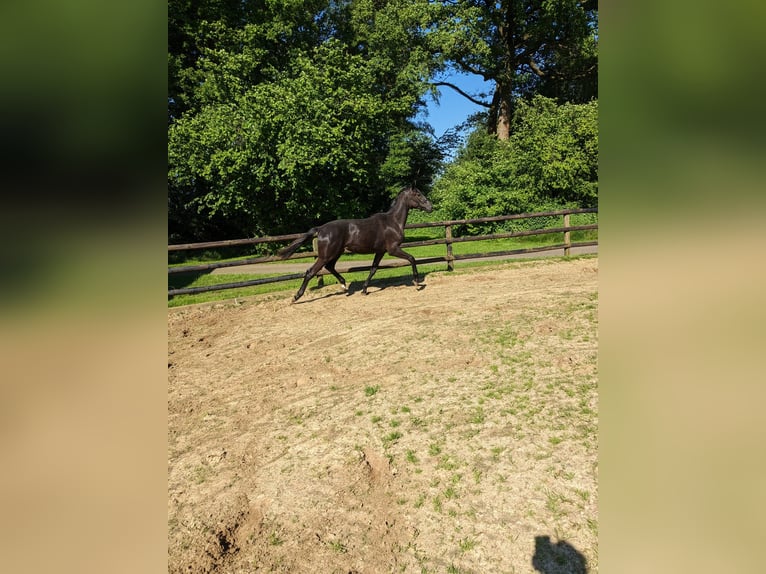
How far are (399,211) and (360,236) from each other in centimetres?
86

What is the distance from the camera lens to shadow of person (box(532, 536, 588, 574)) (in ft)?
6.53

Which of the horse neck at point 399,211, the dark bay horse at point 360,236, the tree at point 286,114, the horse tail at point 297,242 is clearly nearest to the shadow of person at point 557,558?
the dark bay horse at point 360,236

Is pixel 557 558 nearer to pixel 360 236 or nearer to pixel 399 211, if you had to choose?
pixel 360 236

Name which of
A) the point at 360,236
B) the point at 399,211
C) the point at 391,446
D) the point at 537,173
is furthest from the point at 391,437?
the point at 537,173

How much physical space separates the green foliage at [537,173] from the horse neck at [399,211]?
31.3 feet

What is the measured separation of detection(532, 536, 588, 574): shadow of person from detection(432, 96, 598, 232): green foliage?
1467cm
